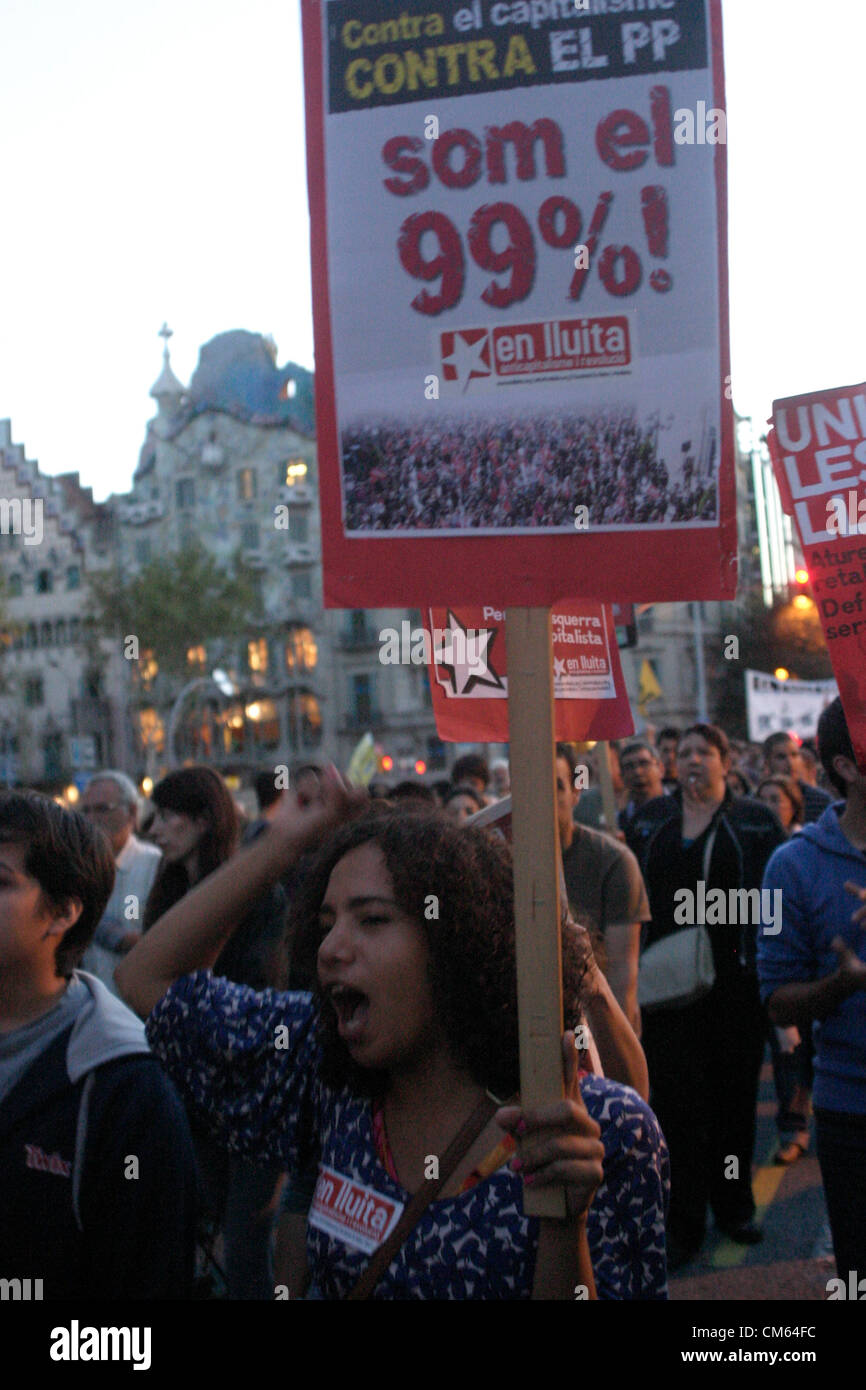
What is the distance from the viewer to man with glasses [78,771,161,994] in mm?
5207

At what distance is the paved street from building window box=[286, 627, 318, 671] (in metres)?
61.0

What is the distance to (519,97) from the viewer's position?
90.1 inches

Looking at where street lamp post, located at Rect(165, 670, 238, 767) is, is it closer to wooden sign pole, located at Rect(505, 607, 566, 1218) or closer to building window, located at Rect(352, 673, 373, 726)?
building window, located at Rect(352, 673, 373, 726)

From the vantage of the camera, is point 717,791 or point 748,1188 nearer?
point 748,1188

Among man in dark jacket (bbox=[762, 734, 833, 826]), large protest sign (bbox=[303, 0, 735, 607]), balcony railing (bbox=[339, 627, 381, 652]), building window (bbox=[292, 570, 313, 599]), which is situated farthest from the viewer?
balcony railing (bbox=[339, 627, 381, 652])

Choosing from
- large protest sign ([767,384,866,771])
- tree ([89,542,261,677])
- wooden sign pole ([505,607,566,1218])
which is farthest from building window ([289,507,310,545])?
wooden sign pole ([505,607,566,1218])

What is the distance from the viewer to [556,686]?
451 cm

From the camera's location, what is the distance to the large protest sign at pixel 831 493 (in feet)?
11.0

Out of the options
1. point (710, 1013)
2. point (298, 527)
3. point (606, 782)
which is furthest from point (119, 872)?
point (298, 527)

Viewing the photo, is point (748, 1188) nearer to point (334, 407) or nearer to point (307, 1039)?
point (307, 1039)

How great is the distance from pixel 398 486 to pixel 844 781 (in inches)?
74.1

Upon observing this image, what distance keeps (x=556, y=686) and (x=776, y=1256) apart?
2.63 m

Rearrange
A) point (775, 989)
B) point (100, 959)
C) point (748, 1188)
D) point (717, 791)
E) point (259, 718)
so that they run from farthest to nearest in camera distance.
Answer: point (259, 718) < point (717, 791) < point (748, 1188) < point (100, 959) < point (775, 989)
